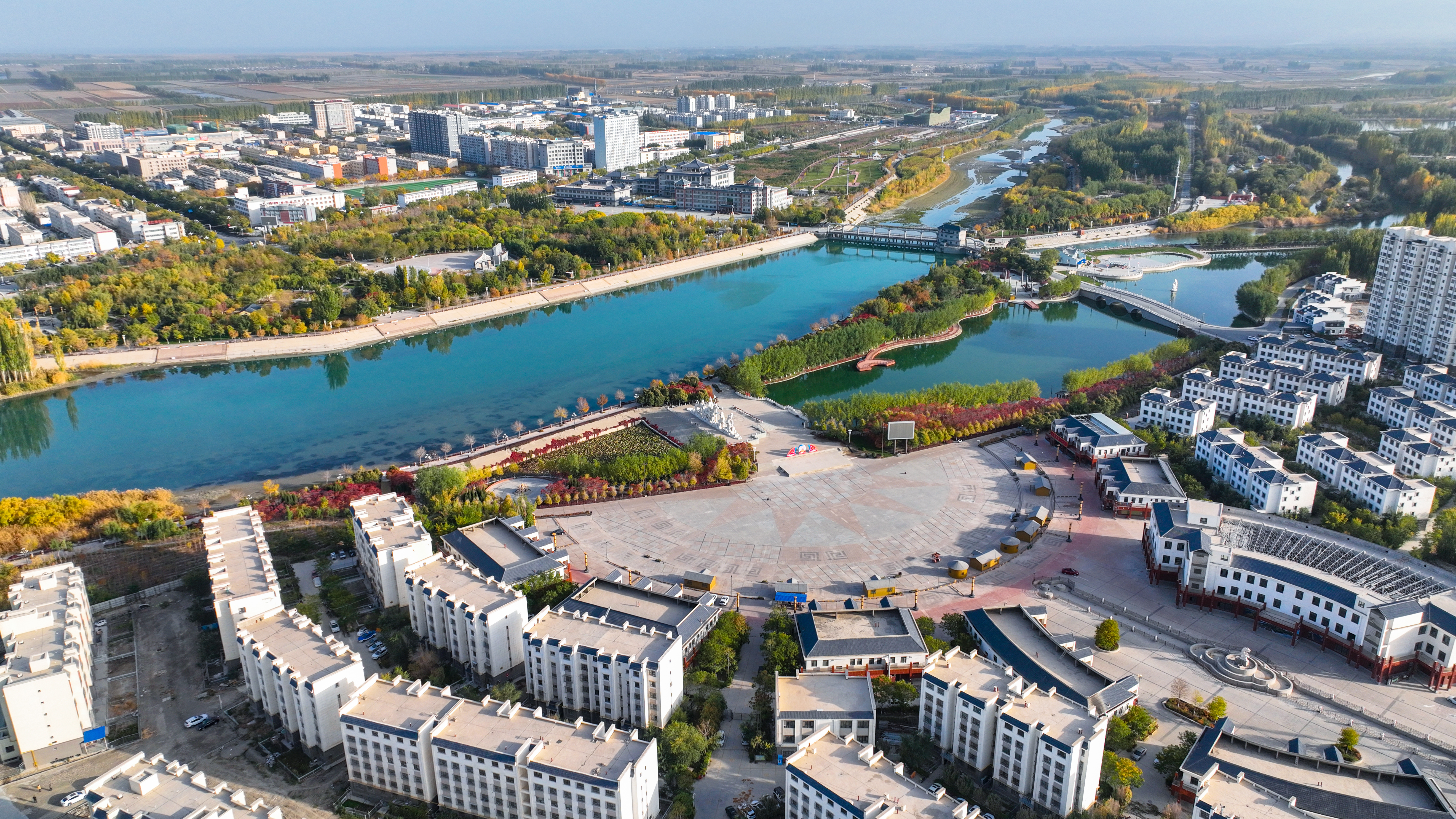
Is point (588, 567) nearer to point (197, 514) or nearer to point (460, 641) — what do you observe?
point (460, 641)

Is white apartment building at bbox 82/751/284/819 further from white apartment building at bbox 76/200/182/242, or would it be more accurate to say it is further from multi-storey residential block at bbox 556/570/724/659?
white apartment building at bbox 76/200/182/242

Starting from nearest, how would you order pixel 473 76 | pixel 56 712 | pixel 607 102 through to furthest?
pixel 56 712 → pixel 607 102 → pixel 473 76

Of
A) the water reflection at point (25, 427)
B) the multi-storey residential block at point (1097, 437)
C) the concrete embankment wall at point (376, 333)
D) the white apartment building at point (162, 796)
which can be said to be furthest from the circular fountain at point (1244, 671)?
the water reflection at point (25, 427)

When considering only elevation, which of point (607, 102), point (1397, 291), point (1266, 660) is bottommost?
point (1266, 660)

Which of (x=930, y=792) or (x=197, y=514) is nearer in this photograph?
(x=930, y=792)

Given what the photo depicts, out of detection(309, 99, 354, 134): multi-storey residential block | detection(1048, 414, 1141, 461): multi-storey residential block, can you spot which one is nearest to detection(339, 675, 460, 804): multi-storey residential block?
detection(1048, 414, 1141, 461): multi-storey residential block

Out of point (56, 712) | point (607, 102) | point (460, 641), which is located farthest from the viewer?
point (607, 102)

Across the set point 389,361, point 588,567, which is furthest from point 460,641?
point 389,361
